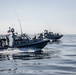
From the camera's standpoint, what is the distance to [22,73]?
959 inches

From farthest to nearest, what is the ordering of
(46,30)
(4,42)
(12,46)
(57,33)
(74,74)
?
(57,33) → (46,30) → (4,42) → (12,46) → (74,74)

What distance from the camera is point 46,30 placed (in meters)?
137

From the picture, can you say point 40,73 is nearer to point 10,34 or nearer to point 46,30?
point 10,34

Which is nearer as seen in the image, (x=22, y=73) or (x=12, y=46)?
(x=22, y=73)

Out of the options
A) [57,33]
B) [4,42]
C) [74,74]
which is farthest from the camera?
[57,33]

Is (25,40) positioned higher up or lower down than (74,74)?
higher up

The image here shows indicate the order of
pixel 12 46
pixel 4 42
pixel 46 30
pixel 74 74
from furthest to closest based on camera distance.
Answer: pixel 46 30 → pixel 4 42 → pixel 12 46 → pixel 74 74

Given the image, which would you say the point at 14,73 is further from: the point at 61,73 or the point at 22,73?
the point at 61,73

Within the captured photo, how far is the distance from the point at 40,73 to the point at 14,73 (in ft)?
8.26

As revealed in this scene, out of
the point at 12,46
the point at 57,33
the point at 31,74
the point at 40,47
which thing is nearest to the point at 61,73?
the point at 31,74

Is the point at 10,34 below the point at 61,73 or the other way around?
the other way around

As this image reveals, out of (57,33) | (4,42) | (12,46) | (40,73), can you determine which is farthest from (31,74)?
(57,33)

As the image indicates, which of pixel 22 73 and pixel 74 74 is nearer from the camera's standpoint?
pixel 74 74

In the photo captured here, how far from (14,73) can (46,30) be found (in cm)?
11292
